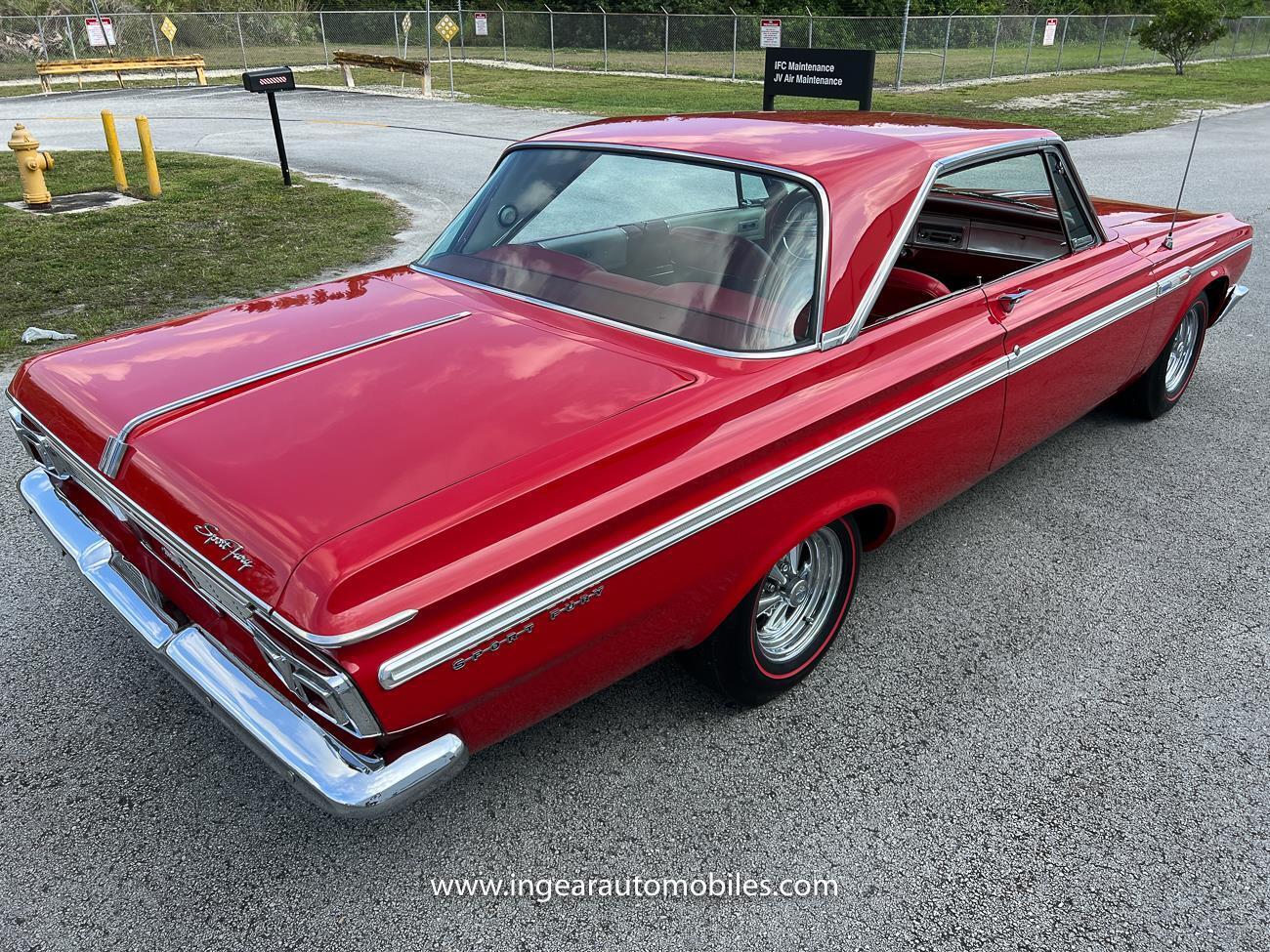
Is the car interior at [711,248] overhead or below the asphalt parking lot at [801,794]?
overhead

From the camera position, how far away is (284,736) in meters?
1.95

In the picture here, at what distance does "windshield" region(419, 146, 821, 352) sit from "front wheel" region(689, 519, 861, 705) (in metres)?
0.66

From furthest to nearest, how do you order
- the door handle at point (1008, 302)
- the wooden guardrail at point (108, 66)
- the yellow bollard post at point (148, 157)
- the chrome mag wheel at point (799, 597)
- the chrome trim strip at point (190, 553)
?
1. the wooden guardrail at point (108, 66)
2. the yellow bollard post at point (148, 157)
3. the door handle at point (1008, 302)
4. the chrome mag wheel at point (799, 597)
5. the chrome trim strip at point (190, 553)

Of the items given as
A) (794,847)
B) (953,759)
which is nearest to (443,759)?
(794,847)

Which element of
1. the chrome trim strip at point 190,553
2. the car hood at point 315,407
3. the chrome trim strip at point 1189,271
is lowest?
the chrome trim strip at point 190,553

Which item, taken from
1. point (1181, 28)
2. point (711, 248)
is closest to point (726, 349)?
point (711, 248)

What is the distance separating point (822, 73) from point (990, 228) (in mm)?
6108

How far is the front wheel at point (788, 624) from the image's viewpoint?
8.45 ft

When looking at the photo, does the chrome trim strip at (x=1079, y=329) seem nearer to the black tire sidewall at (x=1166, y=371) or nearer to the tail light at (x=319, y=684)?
the black tire sidewall at (x=1166, y=371)

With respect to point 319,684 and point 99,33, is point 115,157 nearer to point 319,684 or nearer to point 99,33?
point 319,684

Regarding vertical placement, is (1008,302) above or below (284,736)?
above

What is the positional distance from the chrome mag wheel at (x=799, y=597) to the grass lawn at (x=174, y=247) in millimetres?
4755

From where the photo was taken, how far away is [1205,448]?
4391 millimetres

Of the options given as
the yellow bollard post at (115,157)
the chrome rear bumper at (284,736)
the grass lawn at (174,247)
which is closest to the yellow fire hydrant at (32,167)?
the grass lawn at (174,247)
